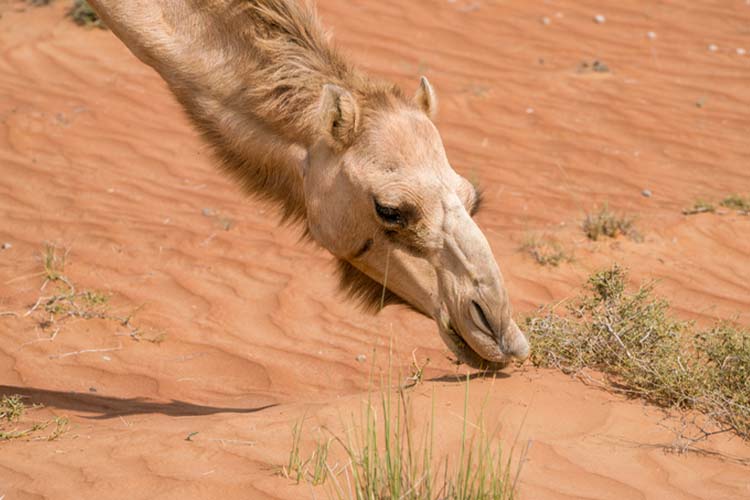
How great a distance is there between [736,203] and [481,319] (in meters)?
5.05

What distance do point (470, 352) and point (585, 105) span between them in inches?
309

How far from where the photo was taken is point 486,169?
9508 mm

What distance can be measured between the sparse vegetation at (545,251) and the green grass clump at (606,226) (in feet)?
1.04

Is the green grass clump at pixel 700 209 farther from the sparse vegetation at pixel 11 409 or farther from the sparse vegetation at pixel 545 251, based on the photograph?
the sparse vegetation at pixel 11 409

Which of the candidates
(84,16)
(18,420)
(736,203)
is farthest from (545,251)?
(84,16)

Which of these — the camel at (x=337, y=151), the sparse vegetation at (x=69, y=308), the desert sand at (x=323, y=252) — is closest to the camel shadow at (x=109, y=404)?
the desert sand at (x=323, y=252)

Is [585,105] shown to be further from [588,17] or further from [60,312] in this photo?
[60,312]

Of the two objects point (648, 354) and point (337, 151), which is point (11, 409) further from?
point (648, 354)

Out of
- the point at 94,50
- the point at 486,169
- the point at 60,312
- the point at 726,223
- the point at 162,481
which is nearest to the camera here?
the point at 162,481

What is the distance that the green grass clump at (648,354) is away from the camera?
419 cm

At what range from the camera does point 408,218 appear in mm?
4004

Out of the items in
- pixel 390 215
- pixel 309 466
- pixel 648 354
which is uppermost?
pixel 390 215

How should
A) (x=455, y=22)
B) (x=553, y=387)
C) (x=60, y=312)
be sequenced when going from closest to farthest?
(x=553, y=387), (x=60, y=312), (x=455, y=22)

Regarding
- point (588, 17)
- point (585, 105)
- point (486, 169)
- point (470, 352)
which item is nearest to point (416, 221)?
point (470, 352)
